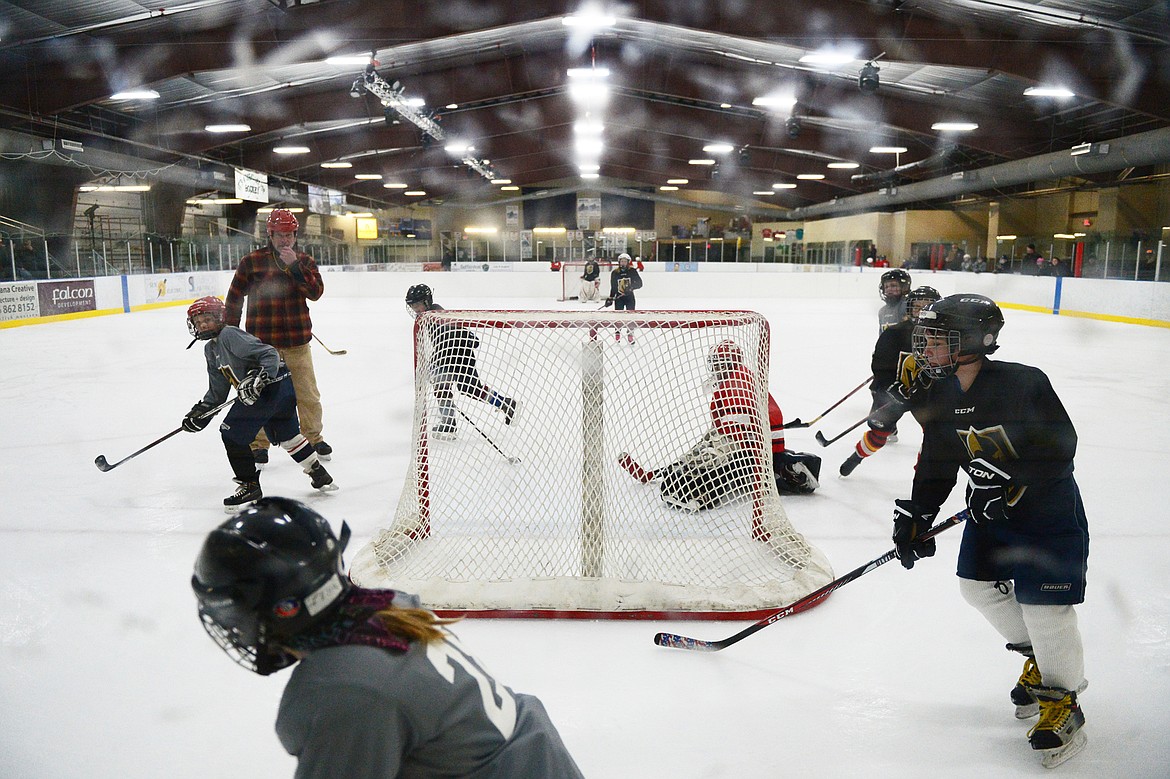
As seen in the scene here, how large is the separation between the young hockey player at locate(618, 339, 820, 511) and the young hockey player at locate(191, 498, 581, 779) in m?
1.83

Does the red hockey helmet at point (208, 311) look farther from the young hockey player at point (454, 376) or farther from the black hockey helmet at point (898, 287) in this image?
the black hockey helmet at point (898, 287)

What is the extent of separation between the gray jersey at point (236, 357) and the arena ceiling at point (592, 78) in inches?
289

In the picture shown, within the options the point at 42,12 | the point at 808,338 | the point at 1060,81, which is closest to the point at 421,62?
the point at 42,12

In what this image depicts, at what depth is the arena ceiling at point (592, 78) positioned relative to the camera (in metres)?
9.34

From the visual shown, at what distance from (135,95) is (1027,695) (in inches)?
552

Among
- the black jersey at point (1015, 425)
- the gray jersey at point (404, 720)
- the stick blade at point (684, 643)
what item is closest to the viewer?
the gray jersey at point (404, 720)

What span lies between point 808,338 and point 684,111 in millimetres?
9298

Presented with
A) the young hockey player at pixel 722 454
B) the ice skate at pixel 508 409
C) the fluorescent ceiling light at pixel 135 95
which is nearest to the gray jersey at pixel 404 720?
the young hockey player at pixel 722 454

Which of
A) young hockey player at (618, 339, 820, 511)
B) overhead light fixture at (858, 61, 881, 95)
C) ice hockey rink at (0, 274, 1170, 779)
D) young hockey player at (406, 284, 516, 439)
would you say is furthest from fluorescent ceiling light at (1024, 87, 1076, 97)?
young hockey player at (406, 284, 516, 439)

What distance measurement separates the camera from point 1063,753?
1638 millimetres

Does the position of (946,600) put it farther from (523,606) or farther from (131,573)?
(131,573)

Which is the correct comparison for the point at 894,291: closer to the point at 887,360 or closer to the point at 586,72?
the point at 887,360

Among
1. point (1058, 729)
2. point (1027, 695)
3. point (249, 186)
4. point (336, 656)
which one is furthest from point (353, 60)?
point (336, 656)

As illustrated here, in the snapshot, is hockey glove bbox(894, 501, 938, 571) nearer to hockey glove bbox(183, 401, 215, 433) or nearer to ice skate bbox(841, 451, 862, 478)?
ice skate bbox(841, 451, 862, 478)
